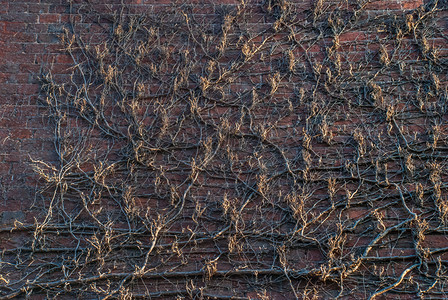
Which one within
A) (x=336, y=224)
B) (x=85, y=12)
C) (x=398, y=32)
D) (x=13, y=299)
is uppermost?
(x=398, y=32)

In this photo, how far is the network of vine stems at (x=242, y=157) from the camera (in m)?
2.85

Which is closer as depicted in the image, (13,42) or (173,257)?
(173,257)

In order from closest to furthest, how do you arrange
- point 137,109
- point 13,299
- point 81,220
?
point 13,299 → point 81,220 → point 137,109

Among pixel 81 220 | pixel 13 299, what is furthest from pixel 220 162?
pixel 13 299

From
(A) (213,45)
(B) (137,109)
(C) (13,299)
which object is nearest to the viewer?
(C) (13,299)

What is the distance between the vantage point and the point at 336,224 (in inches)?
117

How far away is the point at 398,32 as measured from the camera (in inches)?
138

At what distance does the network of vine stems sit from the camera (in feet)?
9.34

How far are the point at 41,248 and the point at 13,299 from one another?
0.28 m

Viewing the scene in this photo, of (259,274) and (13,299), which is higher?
(259,274)

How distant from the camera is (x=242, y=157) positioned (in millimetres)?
3178

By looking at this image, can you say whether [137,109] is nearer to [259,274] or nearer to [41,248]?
[41,248]

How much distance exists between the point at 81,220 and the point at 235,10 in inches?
65.3

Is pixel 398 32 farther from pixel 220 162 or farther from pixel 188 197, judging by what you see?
pixel 188 197
